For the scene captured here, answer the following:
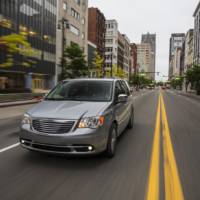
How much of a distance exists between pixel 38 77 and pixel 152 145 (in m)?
42.7

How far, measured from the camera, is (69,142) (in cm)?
448

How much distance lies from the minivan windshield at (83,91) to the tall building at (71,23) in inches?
1634

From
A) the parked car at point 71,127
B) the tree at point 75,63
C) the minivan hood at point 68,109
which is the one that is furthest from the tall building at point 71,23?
the parked car at point 71,127

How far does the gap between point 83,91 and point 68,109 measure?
53.9 inches

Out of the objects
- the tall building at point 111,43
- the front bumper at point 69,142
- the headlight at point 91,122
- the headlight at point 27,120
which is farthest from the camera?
the tall building at point 111,43

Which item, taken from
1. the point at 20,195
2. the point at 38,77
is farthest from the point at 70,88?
the point at 38,77

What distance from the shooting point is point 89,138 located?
4.55 metres

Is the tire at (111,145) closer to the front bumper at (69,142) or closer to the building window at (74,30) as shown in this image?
the front bumper at (69,142)

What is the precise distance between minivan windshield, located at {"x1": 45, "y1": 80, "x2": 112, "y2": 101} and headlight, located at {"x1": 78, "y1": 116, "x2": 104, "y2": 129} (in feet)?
3.54

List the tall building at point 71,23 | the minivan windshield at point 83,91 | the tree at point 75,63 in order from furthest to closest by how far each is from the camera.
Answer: the tall building at point 71,23
the tree at point 75,63
the minivan windshield at point 83,91

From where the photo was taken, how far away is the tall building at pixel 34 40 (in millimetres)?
37375

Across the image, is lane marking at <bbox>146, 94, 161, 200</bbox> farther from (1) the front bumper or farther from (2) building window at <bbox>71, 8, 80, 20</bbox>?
(2) building window at <bbox>71, 8, 80, 20</bbox>

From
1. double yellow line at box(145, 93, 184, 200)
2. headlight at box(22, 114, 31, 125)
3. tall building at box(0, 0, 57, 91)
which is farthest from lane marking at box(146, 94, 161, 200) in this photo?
tall building at box(0, 0, 57, 91)

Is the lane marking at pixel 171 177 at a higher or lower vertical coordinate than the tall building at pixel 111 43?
lower
